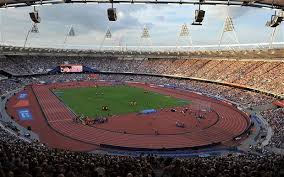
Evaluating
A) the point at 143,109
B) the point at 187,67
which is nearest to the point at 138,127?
the point at 143,109

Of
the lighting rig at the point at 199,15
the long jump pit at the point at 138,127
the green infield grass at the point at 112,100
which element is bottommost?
the green infield grass at the point at 112,100

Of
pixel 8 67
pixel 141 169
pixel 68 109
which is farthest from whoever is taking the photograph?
pixel 8 67

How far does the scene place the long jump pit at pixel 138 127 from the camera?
33.2 meters

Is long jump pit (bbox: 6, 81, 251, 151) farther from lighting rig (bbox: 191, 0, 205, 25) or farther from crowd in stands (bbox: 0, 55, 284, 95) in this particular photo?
lighting rig (bbox: 191, 0, 205, 25)

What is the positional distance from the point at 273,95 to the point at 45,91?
4133 cm

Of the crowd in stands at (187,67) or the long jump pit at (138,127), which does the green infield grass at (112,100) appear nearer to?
the long jump pit at (138,127)

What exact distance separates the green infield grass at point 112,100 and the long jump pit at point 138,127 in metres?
2.19

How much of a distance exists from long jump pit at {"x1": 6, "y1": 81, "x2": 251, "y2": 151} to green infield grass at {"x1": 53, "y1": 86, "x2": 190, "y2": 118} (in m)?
2.19

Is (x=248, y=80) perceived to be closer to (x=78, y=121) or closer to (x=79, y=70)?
(x=78, y=121)

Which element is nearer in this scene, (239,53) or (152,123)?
(152,123)

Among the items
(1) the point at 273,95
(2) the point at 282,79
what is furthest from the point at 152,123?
(2) the point at 282,79

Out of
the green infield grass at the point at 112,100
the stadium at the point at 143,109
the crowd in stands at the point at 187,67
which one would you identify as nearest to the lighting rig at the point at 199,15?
the stadium at the point at 143,109

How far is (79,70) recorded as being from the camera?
92500 millimetres

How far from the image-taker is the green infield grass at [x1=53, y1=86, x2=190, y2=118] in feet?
158
